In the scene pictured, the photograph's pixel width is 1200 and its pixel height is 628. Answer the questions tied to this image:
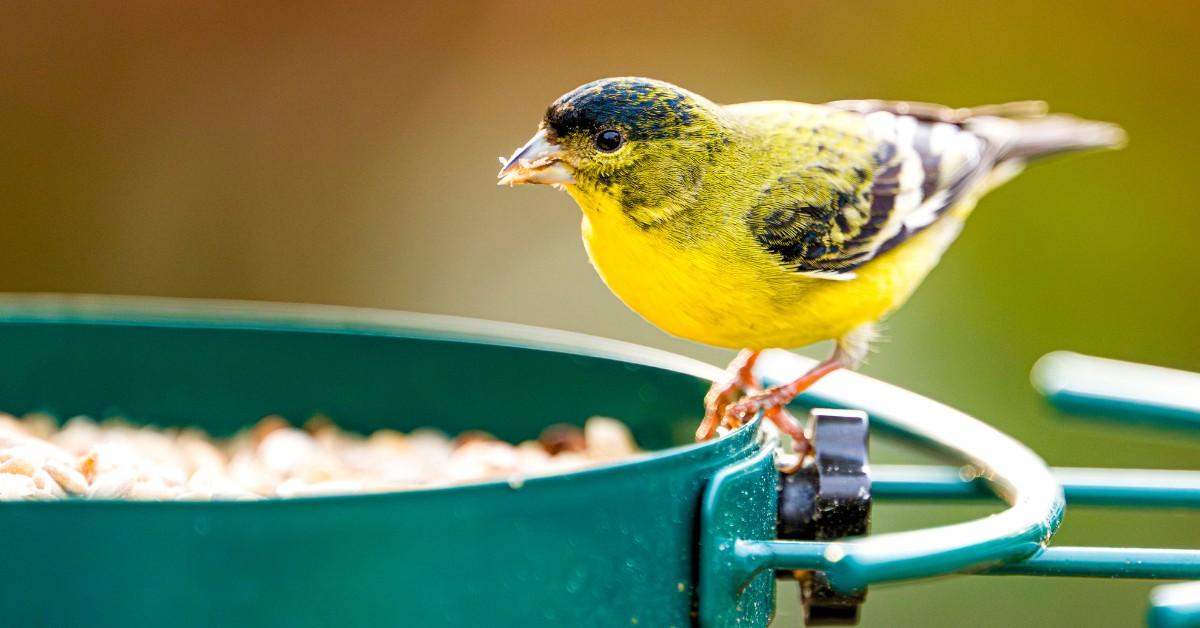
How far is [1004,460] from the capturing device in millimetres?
2223

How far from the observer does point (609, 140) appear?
267cm

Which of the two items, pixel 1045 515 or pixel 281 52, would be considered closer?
pixel 1045 515

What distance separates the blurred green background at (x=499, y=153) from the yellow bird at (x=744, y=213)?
2.63 metres

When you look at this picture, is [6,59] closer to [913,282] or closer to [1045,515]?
[913,282]

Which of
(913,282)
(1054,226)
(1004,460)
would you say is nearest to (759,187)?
(913,282)

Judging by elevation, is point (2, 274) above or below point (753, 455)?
above

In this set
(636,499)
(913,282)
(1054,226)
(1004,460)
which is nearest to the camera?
(636,499)

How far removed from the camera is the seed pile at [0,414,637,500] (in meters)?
2.27

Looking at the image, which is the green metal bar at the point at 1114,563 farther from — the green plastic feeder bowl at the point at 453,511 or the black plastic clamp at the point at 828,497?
the black plastic clamp at the point at 828,497

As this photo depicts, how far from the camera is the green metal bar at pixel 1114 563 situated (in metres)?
1.90

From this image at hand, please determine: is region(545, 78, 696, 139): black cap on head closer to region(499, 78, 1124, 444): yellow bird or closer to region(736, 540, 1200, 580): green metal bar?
region(499, 78, 1124, 444): yellow bird

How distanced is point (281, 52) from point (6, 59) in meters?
1.21

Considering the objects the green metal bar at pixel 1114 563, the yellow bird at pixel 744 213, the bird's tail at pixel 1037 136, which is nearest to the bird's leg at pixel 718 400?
the yellow bird at pixel 744 213

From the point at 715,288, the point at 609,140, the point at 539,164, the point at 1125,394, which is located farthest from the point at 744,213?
the point at 1125,394
